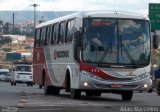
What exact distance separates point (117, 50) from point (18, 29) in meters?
151

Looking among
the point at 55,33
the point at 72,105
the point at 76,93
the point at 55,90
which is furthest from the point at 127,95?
the point at 72,105

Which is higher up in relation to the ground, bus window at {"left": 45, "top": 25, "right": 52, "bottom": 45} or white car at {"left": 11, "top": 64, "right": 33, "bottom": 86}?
bus window at {"left": 45, "top": 25, "right": 52, "bottom": 45}

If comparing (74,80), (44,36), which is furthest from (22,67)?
(74,80)

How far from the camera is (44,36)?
33281 millimetres

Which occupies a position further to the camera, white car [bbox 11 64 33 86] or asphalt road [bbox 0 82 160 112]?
white car [bbox 11 64 33 86]

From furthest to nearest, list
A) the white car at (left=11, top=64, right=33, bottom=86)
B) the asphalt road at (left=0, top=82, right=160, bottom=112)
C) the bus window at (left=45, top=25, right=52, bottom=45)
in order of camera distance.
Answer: the white car at (left=11, top=64, right=33, bottom=86) < the bus window at (left=45, top=25, right=52, bottom=45) < the asphalt road at (left=0, top=82, right=160, bottom=112)

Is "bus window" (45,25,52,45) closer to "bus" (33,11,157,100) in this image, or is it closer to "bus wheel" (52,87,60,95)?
"bus wheel" (52,87,60,95)

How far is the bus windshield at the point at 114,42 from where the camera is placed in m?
25.2

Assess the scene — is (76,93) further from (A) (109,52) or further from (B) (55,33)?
(B) (55,33)

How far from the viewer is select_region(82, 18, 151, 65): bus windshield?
2525 cm

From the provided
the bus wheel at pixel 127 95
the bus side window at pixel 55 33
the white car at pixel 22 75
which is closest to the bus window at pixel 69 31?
the bus side window at pixel 55 33

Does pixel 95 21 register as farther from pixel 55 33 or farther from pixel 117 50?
pixel 55 33

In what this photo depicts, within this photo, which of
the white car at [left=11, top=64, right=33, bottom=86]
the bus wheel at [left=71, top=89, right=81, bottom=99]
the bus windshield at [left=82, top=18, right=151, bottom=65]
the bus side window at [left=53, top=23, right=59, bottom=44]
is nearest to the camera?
the bus windshield at [left=82, top=18, right=151, bottom=65]

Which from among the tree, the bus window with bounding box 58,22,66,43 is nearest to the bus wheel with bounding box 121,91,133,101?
the bus window with bounding box 58,22,66,43
